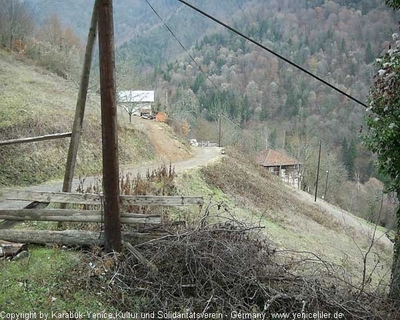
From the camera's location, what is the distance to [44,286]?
421cm

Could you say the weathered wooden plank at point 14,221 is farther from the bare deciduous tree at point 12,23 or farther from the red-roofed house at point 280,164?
the red-roofed house at point 280,164

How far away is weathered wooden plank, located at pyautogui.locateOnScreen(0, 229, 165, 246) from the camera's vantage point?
5090 mm

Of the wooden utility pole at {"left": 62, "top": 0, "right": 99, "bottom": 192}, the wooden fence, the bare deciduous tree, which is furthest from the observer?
the bare deciduous tree

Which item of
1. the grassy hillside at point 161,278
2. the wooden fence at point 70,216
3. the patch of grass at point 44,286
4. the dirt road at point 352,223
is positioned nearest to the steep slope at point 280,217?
the dirt road at point 352,223

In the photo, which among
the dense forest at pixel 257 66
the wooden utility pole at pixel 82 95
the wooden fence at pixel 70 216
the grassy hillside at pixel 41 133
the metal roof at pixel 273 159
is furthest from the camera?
the metal roof at pixel 273 159

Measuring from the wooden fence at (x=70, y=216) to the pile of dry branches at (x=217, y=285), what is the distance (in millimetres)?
455

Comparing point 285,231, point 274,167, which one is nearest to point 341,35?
point 274,167

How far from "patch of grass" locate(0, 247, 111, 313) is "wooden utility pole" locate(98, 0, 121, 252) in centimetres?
87

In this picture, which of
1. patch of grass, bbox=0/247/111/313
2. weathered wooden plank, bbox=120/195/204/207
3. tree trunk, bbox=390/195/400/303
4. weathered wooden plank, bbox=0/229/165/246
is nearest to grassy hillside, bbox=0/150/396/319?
patch of grass, bbox=0/247/111/313

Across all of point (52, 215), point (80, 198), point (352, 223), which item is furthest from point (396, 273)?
point (352, 223)

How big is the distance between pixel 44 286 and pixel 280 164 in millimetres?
47419

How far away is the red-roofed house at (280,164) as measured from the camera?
158ft

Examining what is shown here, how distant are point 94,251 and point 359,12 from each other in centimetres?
15889

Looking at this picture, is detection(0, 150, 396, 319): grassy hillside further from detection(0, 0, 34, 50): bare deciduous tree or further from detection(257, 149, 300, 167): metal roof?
detection(257, 149, 300, 167): metal roof
